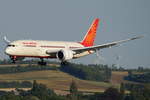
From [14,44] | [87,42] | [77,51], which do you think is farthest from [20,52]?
[87,42]

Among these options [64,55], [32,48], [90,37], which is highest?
[90,37]

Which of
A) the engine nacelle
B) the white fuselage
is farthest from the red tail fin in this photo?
the engine nacelle

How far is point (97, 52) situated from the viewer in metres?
184

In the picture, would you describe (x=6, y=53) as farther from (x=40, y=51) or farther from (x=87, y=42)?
(x=87, y=42)

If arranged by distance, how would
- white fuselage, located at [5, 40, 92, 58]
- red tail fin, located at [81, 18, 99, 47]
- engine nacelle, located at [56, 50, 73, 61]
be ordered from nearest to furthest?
white fuselage, located at [5, 40, 92, 58] → engine nacelle, located at [56, 50, 73, 61] → red tail fin, located at [81, 18, 99, 47]

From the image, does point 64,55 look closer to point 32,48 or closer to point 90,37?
point 32,48

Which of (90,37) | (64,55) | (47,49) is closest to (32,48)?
(47,49)

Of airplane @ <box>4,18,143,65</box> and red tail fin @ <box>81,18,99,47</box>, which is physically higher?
red tail fin @ <box>81,18,99,47</box>

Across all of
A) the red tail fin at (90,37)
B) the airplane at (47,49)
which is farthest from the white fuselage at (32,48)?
the red tail fin at (90,37)

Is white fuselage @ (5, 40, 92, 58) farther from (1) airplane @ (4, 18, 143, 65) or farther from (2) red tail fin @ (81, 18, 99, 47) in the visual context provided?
(2) red tail fin @ (81, 18, 99, 47)

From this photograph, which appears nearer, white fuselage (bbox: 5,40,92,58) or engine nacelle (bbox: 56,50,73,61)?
white fuselage (bbox: 5,40,92,58)

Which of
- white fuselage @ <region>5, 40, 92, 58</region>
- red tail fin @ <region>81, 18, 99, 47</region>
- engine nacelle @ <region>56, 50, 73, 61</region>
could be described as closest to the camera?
white fuselage @ <region>5, 40, 92, 58</region>

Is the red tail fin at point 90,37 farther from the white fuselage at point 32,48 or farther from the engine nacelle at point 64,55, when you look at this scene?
the engine nacelle at point 64,55

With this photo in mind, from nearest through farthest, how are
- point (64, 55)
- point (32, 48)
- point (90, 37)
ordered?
point (32, 48), point (64, 55), point (90, 37)
